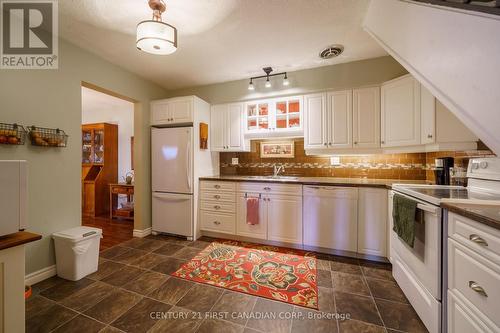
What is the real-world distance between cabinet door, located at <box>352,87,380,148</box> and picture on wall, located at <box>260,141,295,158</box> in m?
0.99

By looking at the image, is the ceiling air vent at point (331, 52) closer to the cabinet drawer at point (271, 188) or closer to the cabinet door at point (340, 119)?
the cabinet door at point (340, 119)

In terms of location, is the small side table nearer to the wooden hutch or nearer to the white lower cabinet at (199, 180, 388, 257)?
→ the wooden hutch

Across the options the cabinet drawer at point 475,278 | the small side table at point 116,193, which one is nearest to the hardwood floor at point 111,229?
the small side table at point 116,193

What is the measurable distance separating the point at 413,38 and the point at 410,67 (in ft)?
0.65

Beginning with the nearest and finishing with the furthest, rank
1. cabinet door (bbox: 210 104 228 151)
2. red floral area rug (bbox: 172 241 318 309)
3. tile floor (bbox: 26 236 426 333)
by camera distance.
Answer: tile floor (bbox: 26 236 426 333), red floral area rug (bbox: 172 241 318 309), cabinet door (bbox: 210 104 228 151)

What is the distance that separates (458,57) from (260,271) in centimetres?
233

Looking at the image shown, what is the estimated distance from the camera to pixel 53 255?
2.09 metres

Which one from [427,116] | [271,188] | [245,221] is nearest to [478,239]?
[427,116]

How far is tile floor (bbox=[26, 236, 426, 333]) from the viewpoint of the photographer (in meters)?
1.42

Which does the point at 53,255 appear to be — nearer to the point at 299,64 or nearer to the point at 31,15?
the point at 31,15

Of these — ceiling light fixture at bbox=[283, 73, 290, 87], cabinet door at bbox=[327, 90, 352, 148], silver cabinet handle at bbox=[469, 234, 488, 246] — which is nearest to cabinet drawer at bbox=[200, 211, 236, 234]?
cabinet door at bbox=[327, 90, 352, 148]

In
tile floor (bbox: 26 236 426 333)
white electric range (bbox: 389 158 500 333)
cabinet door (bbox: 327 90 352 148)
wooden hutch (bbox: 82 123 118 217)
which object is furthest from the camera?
wooden hutch (bbox: 82 123 118 217)

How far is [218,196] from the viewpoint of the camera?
3.08 metres

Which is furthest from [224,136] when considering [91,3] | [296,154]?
[91,3]
